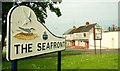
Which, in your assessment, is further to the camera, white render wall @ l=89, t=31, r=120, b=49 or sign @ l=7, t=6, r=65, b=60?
white render wall @ l=89, t=31, r=120, b=49

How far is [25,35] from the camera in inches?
226

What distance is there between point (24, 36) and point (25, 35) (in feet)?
0.19

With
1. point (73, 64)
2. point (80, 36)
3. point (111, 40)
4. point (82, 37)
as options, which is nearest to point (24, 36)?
point (73, 64)

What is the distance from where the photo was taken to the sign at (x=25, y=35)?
5121 mm

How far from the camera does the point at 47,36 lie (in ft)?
22.7

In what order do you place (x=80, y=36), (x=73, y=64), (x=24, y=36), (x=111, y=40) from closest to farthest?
(x=24, y=36) → (x=73, y=64) → (x=111, y=40) → (x=80, y=36)

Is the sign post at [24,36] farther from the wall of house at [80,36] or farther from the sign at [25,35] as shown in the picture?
the wall of house at [80,36]

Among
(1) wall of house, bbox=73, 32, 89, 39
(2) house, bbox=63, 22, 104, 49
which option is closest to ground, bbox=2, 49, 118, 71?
(2) house, bbox=63, 22, 104, 49

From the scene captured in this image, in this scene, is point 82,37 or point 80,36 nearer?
point 82,37

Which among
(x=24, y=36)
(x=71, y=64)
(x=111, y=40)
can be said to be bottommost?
(x=71, y=64)

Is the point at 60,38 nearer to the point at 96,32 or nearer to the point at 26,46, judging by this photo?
the point at 26,46

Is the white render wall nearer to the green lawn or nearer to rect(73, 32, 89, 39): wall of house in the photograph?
rect(73, 32, 89, 39): wall of house

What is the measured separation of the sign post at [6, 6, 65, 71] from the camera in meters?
5.12

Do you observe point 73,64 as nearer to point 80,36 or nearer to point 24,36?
point 24,36
